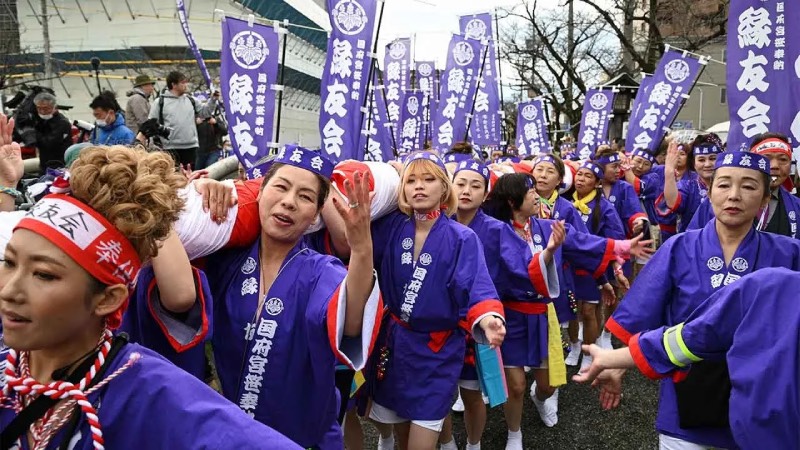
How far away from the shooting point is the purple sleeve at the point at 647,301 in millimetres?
3150

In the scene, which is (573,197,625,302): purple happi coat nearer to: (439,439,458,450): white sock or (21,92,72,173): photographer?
(439,439,458,450): white sock

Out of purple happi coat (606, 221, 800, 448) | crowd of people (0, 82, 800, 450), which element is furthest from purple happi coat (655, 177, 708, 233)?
purple happi coat (606, 221, 800, 448)

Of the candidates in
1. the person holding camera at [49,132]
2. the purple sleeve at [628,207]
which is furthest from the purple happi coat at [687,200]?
the person holding camera at [49,132]

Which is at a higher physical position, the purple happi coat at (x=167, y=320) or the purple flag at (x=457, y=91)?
the purple flag at (x=457, y=91)

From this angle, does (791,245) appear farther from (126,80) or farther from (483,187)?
(126,80)

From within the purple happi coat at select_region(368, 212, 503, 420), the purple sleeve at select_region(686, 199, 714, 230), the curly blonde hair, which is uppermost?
the curly blonde hair

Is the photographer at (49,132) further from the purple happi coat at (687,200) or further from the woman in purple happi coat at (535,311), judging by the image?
the purple happi coat at (687,200)

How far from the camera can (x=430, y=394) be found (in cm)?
356

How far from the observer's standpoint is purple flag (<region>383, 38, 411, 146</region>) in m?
12.7

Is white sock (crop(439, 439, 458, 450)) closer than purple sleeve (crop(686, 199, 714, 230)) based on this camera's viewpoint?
Yes

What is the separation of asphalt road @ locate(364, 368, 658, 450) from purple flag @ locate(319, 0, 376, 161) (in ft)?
8.98


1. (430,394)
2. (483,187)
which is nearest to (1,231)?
(430,394)

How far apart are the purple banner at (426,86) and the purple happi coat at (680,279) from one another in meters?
9.92

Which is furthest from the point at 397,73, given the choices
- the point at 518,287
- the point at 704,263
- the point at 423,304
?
the point at 704,263
